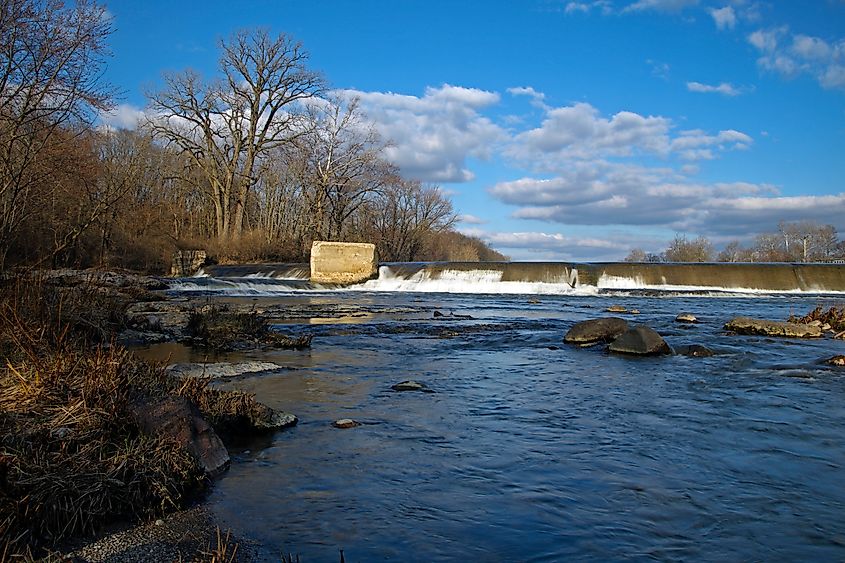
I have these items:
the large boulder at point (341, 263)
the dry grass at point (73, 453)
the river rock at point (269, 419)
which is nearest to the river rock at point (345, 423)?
the river rock at point (269, 419)

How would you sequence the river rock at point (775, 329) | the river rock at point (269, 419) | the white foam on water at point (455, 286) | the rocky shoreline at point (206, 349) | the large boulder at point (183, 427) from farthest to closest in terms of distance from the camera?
1. the white foam on water at point (455, 286)
2. the river rock at point (775, 329)
3. the river rock at point (269, 419)
4. the large boulder at point (183, 427)
5. the rocky shoreline at point (206, 349)

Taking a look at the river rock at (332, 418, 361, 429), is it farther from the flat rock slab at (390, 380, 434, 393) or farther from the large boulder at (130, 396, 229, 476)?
the flat rock slab at (390, 380, 434, 393)

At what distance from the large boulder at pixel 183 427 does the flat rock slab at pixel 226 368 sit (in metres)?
3.21

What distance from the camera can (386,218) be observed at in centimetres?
5969

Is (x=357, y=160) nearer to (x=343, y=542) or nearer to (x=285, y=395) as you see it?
(x=285, y=395)

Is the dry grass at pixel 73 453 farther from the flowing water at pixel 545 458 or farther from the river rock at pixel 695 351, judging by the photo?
the river rock at pixel 695 351

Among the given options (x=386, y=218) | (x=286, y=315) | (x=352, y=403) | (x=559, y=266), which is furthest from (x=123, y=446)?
(x=386, y=218)

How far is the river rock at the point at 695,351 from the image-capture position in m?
11.0

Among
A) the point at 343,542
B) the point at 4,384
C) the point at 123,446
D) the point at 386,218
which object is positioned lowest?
the point at 343,542

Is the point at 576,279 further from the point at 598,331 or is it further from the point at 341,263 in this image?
the point at 598,331

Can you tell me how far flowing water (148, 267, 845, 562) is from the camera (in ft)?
12.1

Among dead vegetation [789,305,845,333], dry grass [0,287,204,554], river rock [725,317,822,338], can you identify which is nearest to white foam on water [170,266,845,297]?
dead vegetation [789,305,845,333]

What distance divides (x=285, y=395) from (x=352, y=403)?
82 centimetres

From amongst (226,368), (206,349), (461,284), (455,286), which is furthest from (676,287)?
(226,368)
